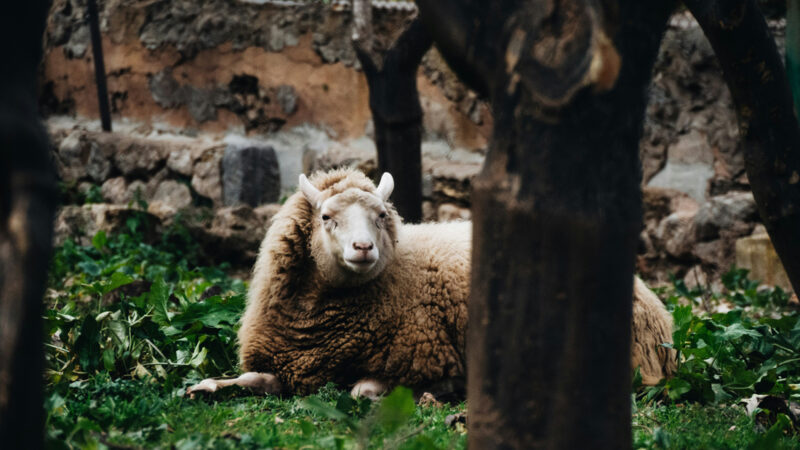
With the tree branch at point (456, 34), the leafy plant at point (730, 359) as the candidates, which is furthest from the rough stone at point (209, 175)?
the tree branch at point (456, 34)

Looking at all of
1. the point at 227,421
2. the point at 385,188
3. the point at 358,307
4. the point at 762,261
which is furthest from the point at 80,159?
the point at 762,261

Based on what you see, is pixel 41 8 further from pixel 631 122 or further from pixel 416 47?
pixel 416 47

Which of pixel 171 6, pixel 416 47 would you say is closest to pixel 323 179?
pixel 416 47

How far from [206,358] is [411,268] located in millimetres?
1307

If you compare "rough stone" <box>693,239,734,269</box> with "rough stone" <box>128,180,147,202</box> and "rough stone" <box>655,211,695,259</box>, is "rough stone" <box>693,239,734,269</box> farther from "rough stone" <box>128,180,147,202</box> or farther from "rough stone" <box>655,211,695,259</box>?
"rough stone" <box>128,180,147,202</box>

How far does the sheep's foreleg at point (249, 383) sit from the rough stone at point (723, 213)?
208 inches

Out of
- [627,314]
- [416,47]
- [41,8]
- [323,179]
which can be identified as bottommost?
[627,314]

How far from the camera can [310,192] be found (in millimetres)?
4492

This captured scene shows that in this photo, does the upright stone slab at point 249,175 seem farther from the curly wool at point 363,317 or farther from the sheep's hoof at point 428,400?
the sheep's hoof at point 428,400

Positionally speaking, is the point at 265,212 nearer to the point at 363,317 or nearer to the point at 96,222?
the point at 96,222

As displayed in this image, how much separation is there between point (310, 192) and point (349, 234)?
0.52 meters

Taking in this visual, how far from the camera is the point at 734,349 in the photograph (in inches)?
171

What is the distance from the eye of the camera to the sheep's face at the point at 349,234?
4.09m

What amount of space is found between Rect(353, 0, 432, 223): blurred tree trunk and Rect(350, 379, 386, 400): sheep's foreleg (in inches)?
90.4
